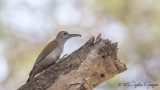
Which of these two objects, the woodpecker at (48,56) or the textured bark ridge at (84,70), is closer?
the textured bark ridge at (84,70)

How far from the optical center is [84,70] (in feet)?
15.9

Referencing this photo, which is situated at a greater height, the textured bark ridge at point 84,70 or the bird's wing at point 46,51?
the bird's wing at point 46,51

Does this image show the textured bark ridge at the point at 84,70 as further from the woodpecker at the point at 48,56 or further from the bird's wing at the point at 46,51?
the bird's wing at the point at 46,51

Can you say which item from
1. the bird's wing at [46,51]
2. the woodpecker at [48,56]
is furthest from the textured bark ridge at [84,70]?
the bird's wing at [46,51]

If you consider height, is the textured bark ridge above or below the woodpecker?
below

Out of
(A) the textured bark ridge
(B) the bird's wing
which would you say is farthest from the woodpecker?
(A) the textured bark ridge

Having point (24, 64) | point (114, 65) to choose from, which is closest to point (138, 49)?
point (24, 64)

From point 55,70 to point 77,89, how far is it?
0.45 meters

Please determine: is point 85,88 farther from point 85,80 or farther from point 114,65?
point 114,65

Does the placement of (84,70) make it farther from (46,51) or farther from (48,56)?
(46,51)

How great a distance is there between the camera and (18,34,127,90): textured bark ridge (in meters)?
4.80

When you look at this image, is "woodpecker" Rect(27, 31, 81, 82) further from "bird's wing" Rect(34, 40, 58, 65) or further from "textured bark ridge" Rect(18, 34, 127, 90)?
"textured bark ridge" Rect(18, 34, 127, 90)

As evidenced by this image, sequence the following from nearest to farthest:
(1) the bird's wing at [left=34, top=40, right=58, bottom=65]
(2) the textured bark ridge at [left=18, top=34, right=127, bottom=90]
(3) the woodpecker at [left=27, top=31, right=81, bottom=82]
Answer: (2) the textured bark ridge at [left=18, top=34, right=127, bottom=90]
(3) the woodpecker at [left=27, top=31, right=81, bottom=82]
(1) the bird's wing at [left=34, top=40, right=58, bottom=65]

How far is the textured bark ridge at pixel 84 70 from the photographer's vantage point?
480 cm
